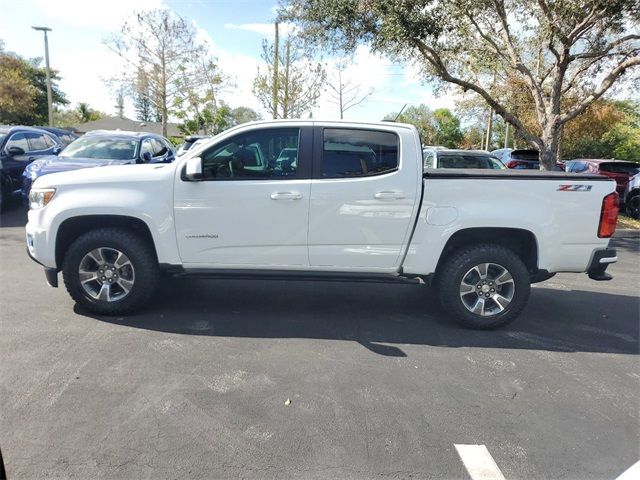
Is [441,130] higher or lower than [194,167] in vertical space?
higher

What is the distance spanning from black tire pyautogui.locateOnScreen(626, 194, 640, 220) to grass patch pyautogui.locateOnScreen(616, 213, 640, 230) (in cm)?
16

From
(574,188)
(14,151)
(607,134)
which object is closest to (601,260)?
(574,188)

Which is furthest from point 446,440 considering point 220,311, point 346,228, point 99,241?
point 99,241

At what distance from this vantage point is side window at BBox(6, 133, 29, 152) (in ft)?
34.4

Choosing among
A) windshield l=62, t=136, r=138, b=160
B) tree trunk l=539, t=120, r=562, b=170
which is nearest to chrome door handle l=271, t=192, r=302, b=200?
windshield l=62, t=136, r=138, b=160

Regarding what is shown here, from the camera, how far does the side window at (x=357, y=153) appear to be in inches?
178

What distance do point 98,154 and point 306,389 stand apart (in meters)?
7.78

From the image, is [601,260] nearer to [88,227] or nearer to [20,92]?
[88,227]

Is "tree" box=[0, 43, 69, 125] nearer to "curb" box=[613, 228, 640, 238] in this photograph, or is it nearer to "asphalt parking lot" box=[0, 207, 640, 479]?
"asphalt parking lot" box=[0, 207, 640, 479]

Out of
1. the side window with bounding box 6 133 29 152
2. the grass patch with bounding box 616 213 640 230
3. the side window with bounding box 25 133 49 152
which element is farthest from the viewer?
the grass patch with bounding box 616 213 640 230

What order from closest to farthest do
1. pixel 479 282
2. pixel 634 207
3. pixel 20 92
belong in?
1. pixel 479 282
2. pixel 634 207
3. pixel 20 92

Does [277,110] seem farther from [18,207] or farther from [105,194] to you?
[105,194]

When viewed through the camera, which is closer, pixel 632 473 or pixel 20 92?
pixel 632 473

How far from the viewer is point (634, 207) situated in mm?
12859
